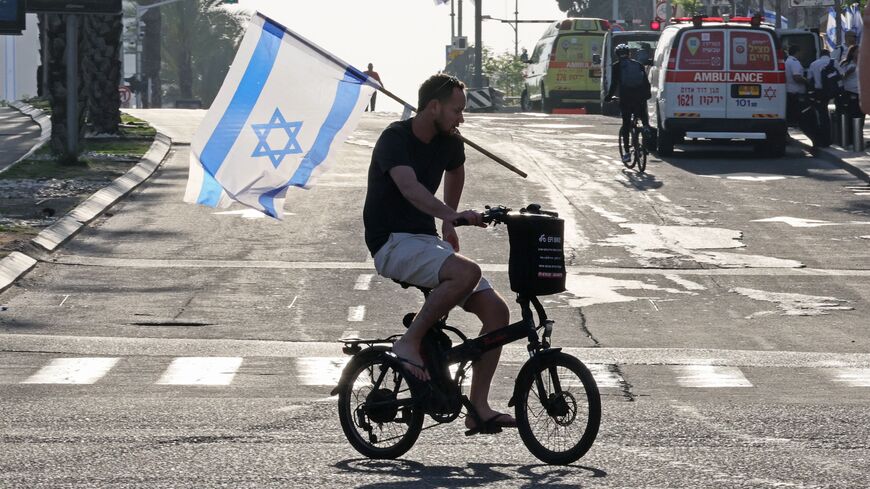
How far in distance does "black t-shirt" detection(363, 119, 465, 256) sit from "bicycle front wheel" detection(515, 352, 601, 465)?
85cm

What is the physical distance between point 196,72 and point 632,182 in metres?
59.3

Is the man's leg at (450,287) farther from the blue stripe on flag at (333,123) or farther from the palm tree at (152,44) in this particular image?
the palm tree at (152,44)

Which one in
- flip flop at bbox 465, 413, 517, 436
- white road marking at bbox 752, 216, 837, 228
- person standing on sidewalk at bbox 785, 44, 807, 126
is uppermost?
person standing on sidewalk at bbox 785, 44, 807, 126

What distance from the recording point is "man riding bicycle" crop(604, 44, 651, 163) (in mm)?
25016

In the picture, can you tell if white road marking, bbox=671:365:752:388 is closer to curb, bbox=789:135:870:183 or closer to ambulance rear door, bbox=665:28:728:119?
curb, bbox=789:135:870:183

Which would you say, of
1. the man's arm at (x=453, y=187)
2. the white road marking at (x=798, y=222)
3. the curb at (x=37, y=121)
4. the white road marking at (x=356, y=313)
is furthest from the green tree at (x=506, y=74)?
the man's arm at (x=453, y=187)

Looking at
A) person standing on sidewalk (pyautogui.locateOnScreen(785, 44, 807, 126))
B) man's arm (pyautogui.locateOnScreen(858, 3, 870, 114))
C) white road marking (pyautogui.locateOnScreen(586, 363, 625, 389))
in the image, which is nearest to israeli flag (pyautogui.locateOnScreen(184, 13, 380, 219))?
white road marking (pyautogui.locateOnScreen(586, 363, 625, 389))

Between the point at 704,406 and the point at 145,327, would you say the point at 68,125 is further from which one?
the point at 704,406

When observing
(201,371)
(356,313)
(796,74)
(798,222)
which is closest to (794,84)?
(796,74)

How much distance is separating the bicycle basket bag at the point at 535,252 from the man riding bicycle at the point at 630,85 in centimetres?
1765

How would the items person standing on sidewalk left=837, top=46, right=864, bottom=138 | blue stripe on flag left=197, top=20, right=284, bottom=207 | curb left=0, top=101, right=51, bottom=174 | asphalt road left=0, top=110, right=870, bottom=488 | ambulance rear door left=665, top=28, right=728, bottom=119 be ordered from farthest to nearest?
curb left=0, top=101, right=51, bottom=174 < ambulance rear door left=665, top=28, right=728, bottom=119 < person standing on sidewalk left=837, top=46, right=864, bottom=138 < blue stripe on flag left=197, top=20, right=284, bottom=207 < asphalt road left=0, top=110, right=870, bottom=488

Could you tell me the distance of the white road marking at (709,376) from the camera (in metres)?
10.6

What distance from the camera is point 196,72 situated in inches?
3201

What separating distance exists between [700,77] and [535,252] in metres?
20.1
